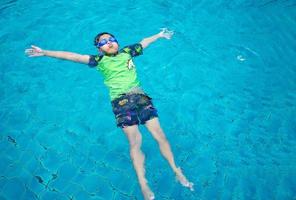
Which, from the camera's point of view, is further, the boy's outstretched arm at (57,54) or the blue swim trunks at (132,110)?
the boy's outstretched arm at (57,54)

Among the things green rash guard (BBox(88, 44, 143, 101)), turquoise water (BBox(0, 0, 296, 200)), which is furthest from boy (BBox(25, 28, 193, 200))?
turquoise water (BBox(0, 0, 296, 200))

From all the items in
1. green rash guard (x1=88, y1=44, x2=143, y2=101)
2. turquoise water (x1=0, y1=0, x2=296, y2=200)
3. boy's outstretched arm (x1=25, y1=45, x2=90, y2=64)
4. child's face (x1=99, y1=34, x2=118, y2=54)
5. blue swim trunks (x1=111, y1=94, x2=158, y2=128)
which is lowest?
turquoise water (x1=0, y1=0, x2=296, y2=200)

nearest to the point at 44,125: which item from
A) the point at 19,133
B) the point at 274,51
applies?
the point at 19,133

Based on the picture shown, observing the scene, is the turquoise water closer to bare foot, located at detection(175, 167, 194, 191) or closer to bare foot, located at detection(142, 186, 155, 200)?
bare foot, located at detection(175, 167, 194, 191)

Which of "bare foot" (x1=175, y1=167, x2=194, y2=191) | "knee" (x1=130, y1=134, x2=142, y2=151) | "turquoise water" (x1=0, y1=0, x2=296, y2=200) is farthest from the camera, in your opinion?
"turquoise water" (x1=0, y1=0, x2=296, y2=200)

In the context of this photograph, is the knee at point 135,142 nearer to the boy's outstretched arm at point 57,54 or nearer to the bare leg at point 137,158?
the bare leg at point 137,158

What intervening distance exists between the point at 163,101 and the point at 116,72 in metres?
1.83

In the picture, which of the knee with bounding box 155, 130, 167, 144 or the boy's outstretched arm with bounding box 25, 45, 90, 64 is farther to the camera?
the boy's outstretched arm with bounding box 25, 45, 90, 64

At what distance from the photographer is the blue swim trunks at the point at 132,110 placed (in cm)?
523

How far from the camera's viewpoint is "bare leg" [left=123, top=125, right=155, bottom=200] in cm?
493

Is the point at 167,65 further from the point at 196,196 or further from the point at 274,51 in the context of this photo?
the point at 196,196

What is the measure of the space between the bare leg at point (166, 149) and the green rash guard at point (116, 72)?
0.84m

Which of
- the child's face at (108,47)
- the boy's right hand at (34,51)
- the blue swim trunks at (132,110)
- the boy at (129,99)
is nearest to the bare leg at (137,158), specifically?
the boy at (129,99)

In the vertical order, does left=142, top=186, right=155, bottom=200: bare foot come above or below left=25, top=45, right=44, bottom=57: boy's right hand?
below
